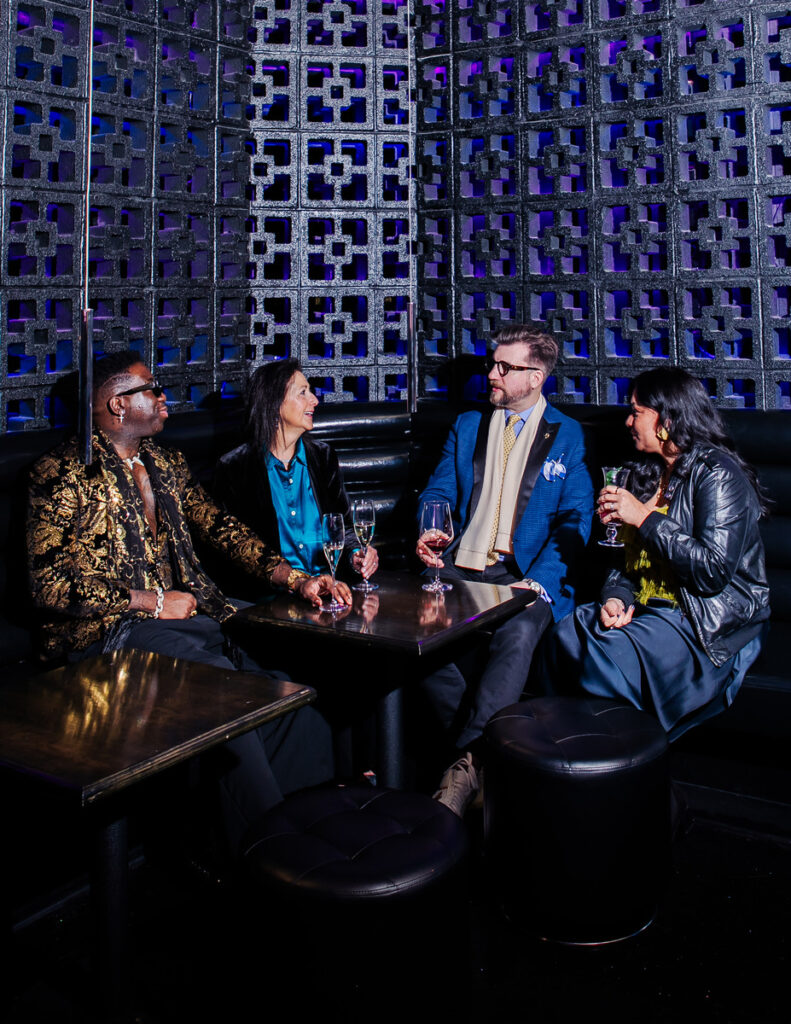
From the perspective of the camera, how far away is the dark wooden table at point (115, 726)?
6.19 ft

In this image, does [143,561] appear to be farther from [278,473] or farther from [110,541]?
[278,473]

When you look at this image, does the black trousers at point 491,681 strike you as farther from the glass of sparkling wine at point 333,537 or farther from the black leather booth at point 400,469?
the black leather booth at point 400,469

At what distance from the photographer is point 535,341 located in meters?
4.18

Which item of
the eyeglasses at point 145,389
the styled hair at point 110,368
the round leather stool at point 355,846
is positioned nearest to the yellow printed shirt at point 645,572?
the round leather stool at point 355,846

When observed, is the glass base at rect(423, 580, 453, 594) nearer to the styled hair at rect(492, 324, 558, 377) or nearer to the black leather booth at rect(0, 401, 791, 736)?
the black leather booth at rect(0, 401, 791, 736)

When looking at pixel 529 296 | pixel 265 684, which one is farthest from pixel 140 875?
pixel 529 296

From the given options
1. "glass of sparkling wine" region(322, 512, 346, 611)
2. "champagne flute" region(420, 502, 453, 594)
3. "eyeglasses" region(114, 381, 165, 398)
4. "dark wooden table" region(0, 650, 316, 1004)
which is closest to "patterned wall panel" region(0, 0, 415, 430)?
"eyeglasses" region(114, 381, 165, 398)

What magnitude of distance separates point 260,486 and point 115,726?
1971 millimetres

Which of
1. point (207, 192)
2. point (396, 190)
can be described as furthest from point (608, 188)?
point (207, 192)

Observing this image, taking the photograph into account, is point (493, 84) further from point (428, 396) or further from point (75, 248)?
point (75, 248)

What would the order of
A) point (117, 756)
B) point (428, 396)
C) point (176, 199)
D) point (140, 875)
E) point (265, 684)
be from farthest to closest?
point (428, 396)
point (176, 199)
point (140, 875)
point (265, 684)
point (117, 756)

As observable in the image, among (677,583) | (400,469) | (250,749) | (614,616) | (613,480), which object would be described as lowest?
(250,749)

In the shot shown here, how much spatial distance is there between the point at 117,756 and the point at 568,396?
10.4 feet

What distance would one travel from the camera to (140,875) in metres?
3.10
